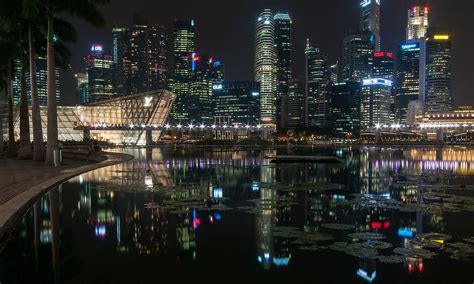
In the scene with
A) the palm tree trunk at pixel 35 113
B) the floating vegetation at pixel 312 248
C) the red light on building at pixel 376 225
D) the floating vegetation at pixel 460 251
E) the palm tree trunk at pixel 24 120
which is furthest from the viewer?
the palm tree trunk at pixel 24 120

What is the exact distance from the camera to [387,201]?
15289 mm

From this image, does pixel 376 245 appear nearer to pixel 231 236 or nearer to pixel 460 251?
pixel 460 251

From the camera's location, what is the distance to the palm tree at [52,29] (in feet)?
89.9

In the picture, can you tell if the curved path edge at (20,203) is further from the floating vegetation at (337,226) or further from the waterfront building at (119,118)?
the waterfront building at (119,118)

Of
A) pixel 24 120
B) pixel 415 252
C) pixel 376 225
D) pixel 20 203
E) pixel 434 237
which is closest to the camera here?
pixel 415 252

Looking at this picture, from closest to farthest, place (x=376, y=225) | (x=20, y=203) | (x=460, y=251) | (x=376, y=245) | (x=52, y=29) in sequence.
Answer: (x=460, y=251)
(x=376, y=245)
(x=376, y=225)
(x=20, y=203)
(x=52, y=29)

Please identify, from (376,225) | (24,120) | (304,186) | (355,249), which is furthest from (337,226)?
(24,120)

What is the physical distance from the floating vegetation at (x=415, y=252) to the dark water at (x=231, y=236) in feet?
0.17

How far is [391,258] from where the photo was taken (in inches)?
320

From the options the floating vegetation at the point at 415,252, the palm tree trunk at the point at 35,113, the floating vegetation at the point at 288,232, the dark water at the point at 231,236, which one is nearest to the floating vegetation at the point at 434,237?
the dark water at the point at 231,236

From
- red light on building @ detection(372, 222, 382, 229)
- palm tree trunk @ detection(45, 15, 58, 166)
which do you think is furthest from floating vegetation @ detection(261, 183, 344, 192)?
palm tree trunk @ detection(45, 15, 58, 166)

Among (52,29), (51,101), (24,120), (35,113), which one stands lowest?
(24,120)

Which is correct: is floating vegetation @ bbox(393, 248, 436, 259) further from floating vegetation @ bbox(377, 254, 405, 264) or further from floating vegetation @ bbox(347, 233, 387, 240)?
floating vegetation @ bbox(347, 233, 387, 240)

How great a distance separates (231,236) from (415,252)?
4033 millimetres
